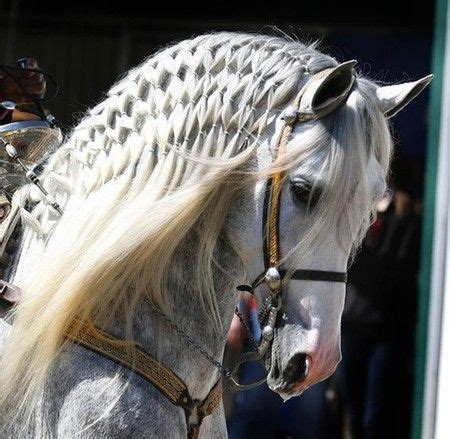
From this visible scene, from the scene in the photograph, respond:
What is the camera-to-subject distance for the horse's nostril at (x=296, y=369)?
7.64ft

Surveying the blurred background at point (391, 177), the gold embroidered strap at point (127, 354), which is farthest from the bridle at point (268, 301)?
the blurred background at point (391, 177)

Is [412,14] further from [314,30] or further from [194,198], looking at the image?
[194,198]

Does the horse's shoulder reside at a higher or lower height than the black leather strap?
lower

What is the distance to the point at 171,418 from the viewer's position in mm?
2332

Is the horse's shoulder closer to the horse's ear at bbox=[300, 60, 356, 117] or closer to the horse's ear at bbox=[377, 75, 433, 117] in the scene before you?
the horse's ear at bbox=[300, 60, 356, 117]

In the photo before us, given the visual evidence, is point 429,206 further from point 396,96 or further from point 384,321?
point 396,96

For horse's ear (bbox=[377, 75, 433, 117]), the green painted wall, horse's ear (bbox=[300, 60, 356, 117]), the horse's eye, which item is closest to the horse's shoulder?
the horse's eye

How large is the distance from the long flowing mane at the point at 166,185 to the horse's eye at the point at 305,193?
0.09ft

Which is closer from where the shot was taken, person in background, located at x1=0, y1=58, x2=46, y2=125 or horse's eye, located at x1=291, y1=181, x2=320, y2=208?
horse's eye, located at x1=291, y1=181, x2=320, y2=208

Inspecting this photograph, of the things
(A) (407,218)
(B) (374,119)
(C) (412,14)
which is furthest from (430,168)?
(B) (374,119)

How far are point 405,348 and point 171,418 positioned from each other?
118 inches

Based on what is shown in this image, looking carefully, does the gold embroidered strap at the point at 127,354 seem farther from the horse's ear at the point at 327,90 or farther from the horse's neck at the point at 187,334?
the horse's ear at the point at 327,90

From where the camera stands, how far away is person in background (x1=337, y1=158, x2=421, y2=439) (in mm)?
5145

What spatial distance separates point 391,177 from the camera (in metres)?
5.16
